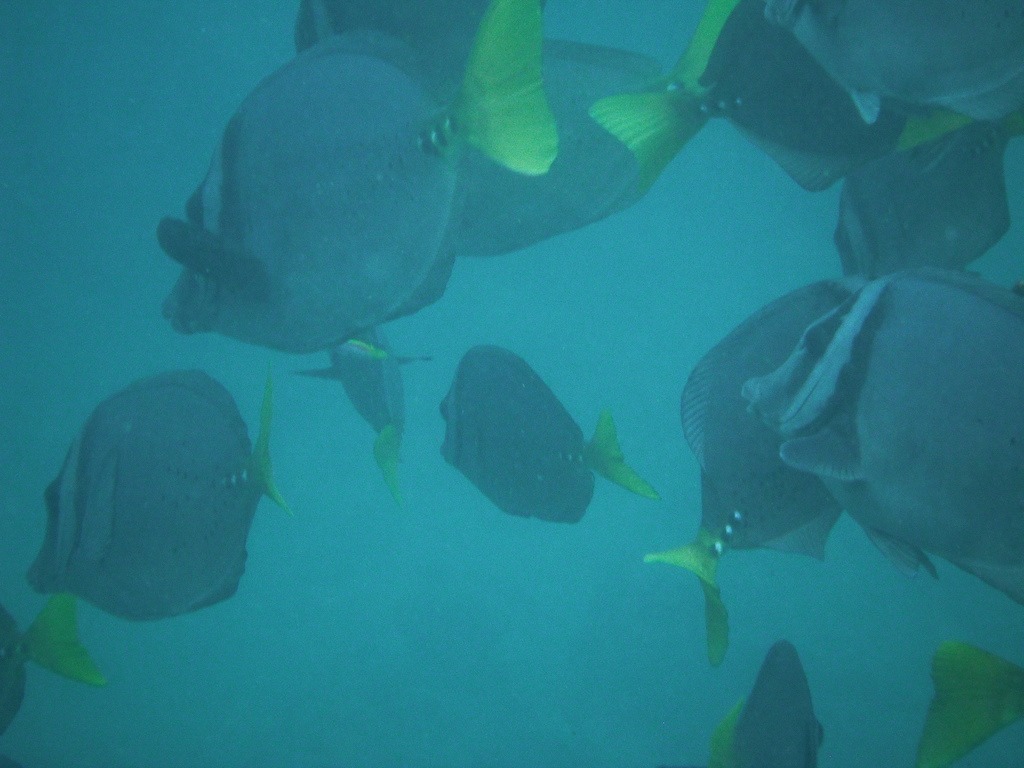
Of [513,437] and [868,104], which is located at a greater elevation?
[868,104]

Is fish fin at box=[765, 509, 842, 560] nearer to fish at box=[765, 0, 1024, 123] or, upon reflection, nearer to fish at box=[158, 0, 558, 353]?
fish at box=[765, 0, 1024, 123]

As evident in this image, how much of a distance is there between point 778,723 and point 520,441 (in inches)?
53.9

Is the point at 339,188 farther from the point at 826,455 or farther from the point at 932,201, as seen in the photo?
the point at 932,201

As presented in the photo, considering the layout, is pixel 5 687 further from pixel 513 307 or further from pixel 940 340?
pixel 513 307

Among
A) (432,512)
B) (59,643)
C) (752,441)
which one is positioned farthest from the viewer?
(432,512)

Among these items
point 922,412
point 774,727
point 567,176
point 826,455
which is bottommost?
point 774,727

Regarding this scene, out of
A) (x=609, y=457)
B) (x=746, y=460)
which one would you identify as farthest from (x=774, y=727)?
(x=609, y=457)

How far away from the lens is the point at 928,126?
2109 millimetres

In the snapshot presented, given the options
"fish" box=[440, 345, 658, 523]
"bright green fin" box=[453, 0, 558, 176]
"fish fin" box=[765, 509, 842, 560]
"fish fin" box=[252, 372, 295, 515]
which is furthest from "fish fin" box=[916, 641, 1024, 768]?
"fish fin" box=[252, 372, 295, 515]

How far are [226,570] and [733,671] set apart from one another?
22.5ft

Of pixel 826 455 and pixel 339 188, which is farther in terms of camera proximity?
pixel 339 188

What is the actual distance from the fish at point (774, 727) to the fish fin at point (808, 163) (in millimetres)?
1679

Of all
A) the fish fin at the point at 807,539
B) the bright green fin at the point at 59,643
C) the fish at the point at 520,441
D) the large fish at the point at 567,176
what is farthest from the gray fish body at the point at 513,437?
the bright green fin at the point at 59,643

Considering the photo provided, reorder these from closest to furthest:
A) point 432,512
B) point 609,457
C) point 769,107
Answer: point 769,107, point 609,457, point 432,512
